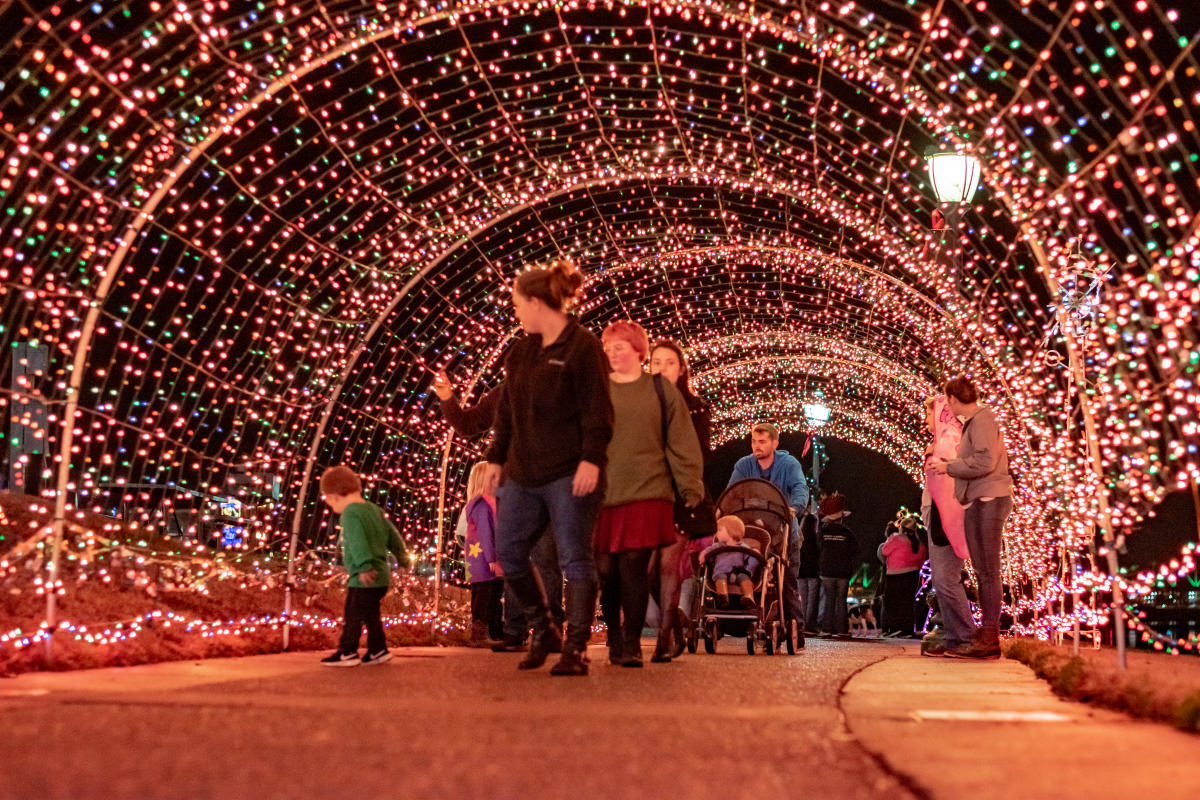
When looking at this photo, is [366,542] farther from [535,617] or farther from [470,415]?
[535,617]

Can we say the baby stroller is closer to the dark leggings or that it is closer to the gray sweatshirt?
the gray sweatshirt

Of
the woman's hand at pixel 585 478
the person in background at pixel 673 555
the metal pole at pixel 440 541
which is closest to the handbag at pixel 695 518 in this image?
the person in background at pixel 673 555

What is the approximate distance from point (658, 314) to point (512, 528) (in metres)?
8.90

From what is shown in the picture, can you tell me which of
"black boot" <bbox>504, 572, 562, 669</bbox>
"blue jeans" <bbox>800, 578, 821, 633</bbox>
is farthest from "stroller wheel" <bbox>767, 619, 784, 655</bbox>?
"blue jeans" <bbox>800, 578, 821, 633</bbox>

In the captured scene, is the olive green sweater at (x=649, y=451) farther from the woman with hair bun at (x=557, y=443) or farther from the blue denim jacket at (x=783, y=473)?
the blue denim jacket at (x=783, y=473)

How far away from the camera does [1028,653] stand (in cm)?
680

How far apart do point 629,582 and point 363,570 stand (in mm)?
1210

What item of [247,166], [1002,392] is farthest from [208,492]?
[1002,392]

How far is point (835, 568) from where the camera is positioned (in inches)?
558

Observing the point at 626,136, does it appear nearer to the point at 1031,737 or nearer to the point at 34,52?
the point at 34,52

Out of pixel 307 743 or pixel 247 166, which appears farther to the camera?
pixel 247 166

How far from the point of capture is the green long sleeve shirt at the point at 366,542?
612 centimetres

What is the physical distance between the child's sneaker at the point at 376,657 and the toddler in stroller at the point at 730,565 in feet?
9.39

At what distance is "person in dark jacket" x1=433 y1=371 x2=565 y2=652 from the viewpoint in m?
6.26
